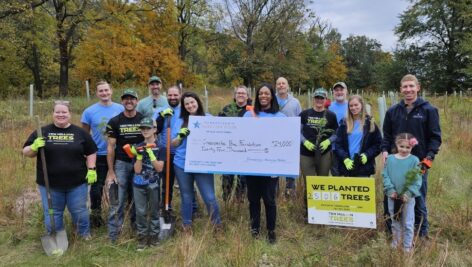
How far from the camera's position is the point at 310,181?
4238 mm

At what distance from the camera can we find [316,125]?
463 cm

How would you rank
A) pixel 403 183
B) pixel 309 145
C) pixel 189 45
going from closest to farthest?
pixel 403 183 → pixel 309 145 → pixel 189 45

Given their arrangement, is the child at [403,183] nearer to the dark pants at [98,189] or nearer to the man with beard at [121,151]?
the man with beard at [121,151]

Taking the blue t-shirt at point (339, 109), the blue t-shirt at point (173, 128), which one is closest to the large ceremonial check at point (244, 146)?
the blue t-shirt at point (173, 128)

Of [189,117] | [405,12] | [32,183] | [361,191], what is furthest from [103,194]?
[405,12]

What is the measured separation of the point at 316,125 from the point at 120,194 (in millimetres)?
2437

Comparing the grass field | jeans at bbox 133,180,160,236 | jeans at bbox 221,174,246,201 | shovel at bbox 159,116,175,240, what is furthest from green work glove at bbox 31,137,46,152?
jeans at bbox 221,174,246,201

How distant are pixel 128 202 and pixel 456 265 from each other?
142 inches

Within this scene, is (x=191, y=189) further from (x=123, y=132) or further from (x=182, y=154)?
(x=123, y=132)

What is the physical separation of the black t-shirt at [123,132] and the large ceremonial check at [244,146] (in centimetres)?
60

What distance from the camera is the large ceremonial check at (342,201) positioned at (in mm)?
4016

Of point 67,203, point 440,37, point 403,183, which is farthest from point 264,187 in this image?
point 440,37

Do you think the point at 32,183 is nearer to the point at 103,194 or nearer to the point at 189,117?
the point at 103,194

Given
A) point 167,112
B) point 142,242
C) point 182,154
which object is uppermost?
point 167,112
